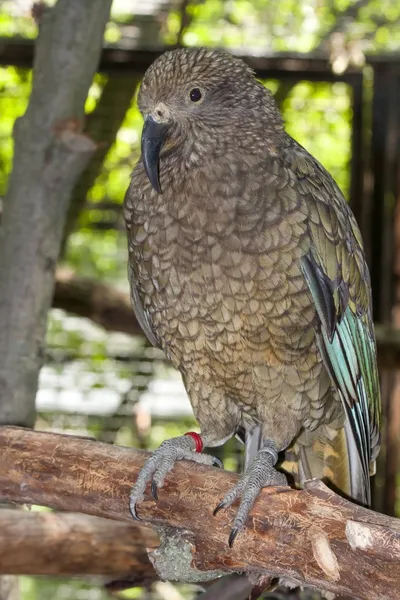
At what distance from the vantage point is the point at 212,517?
6.97 ft

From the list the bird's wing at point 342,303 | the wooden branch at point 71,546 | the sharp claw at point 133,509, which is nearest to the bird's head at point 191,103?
the bird's wing at point 342,303

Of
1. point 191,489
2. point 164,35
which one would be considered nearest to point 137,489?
point 191,489

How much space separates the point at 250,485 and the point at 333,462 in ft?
2.25

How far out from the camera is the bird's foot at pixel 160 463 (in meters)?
2.19

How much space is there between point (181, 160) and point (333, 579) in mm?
1269

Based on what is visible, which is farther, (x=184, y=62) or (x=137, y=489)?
(x=184, y=62)

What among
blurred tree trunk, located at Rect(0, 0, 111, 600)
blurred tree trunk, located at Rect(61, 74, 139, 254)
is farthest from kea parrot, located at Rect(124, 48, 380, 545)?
blurred tree trunk, located at Rect(61, 74, 139, 254)

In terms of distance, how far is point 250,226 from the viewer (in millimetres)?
2354

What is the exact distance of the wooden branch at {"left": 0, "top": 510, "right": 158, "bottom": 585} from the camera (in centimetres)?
281

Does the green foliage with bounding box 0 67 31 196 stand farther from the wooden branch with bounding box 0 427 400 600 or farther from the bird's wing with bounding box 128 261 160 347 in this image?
the wooden branch with bounding box 0 427 400 600

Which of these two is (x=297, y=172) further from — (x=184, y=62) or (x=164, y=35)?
(x=164, y=35)

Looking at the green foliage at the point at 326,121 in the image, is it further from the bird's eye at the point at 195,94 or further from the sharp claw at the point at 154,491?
the sharp claw at the point at 154,491

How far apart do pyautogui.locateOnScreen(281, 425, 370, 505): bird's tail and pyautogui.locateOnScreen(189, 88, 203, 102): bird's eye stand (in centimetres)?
119

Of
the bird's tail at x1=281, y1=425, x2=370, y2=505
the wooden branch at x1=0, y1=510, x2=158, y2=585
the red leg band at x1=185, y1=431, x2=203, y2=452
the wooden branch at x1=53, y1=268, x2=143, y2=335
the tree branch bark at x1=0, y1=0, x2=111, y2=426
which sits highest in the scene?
the tree branch bark at x1=0, y1=0, x2=111, y2=426
